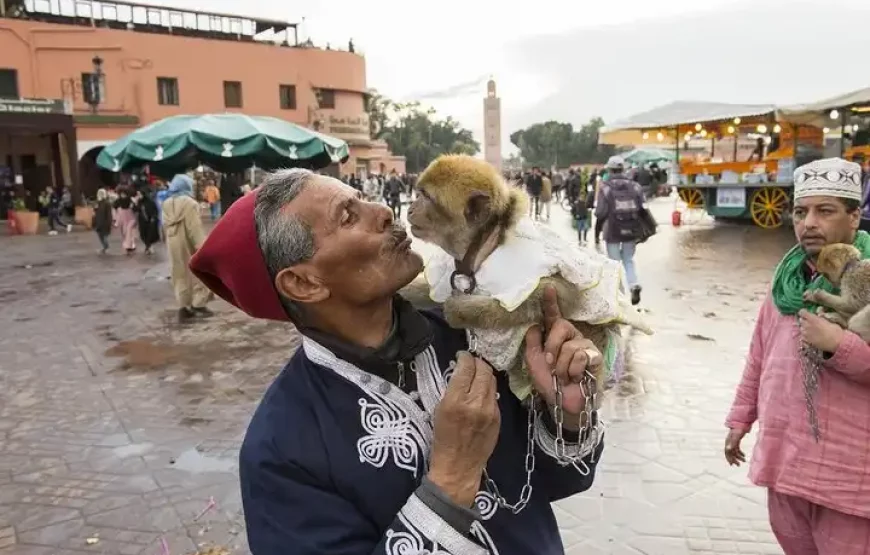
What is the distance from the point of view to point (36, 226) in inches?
909

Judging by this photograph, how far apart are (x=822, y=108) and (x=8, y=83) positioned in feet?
89.8

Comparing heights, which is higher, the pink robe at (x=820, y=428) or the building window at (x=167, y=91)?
the building window at (x=167, y=91)

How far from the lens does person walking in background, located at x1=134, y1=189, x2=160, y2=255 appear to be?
15258 millimetres

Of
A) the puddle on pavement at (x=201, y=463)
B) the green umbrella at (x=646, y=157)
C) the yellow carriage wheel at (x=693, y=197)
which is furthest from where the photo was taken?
the green umbrella at (x=646, y=157)

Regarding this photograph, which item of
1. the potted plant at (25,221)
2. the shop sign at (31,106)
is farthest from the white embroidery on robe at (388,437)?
the shop sign at (31,106)

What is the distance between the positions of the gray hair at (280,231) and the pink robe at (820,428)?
1.57 meters

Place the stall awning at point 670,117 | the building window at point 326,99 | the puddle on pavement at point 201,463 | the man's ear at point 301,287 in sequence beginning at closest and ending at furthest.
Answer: the man's ear at point 301,287
the puddle on pavement at point 201,463
the stall awning at point 670,117
the building window at point 326,99

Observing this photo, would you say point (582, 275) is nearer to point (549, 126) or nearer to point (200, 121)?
point (200, 121)

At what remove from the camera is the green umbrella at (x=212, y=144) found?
9.27 meters

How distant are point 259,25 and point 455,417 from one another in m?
37.0

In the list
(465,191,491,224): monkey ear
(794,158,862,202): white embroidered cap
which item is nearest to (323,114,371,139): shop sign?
(794,158,862,202): white embroidered cap

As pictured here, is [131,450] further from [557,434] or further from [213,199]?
[213,199]

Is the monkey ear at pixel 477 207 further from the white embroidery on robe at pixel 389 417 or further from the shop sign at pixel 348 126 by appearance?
the shop sign at pixel 348 126

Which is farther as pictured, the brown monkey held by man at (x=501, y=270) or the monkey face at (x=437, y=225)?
the monkey face at (x=437, y=225)
